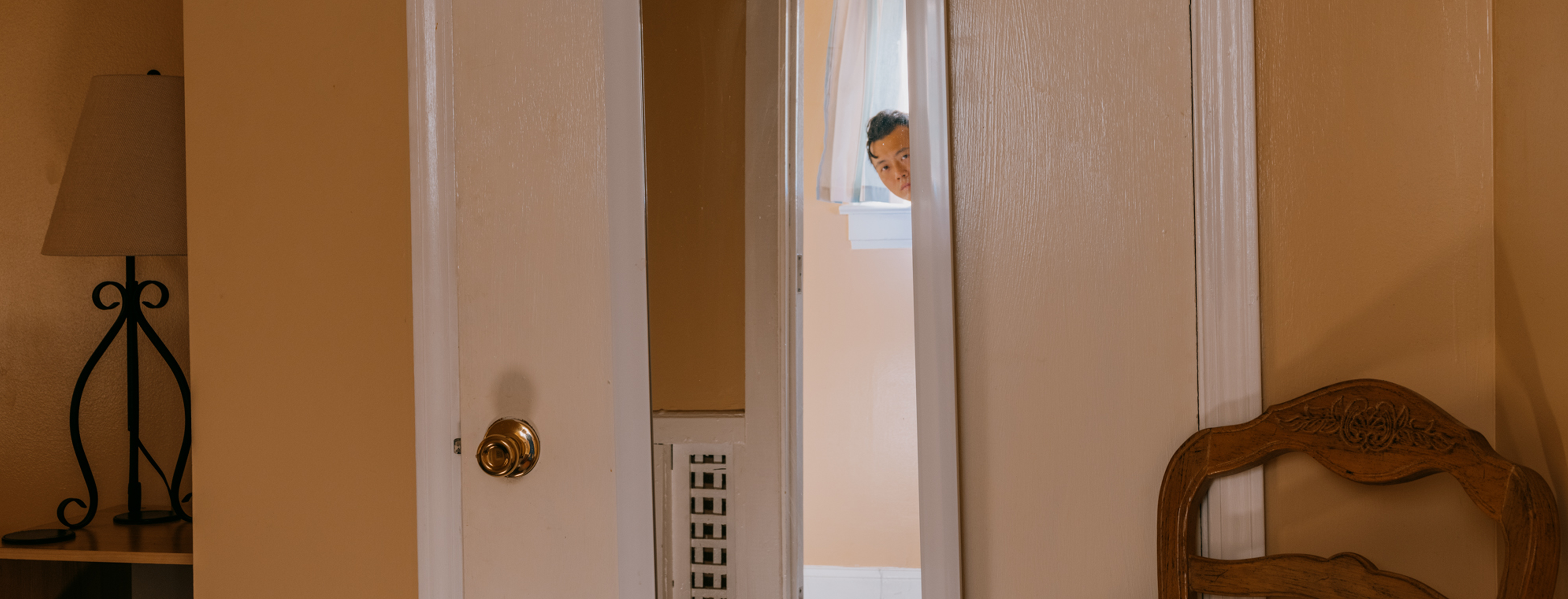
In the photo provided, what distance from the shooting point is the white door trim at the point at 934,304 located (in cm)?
96

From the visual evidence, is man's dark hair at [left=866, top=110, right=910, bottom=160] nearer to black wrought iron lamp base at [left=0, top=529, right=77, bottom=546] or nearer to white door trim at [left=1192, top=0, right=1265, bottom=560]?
white door trim at [left=1192, top=0, right=1265, bottom=560]

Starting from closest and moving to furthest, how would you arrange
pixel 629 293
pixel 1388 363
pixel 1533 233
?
pixel 1533 233 → pixel 1388 363 → pixel 629 293

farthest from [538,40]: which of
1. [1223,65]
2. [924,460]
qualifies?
[1223,65]

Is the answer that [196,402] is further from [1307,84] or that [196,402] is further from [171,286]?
[1307,84]

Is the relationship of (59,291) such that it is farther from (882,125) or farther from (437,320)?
(882,125)

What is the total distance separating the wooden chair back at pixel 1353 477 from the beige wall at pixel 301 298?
0.91 metres

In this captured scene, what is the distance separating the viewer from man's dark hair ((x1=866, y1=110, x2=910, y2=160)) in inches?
38.2

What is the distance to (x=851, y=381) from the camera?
0.93 meters

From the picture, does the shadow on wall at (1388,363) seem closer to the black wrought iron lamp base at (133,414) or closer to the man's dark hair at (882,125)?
the man's dark hair at (882,125)

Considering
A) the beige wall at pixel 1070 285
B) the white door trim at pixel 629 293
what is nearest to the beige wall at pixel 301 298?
the white door trim at pixel 629 293

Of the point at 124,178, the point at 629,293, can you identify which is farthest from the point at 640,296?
the point at 124,178

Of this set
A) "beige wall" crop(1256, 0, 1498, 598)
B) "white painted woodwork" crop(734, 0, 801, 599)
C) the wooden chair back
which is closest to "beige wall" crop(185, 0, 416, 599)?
"white painted woodwork" crop(734, 0, 801, 599)

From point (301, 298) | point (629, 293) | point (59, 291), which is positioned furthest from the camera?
point (59, 291)

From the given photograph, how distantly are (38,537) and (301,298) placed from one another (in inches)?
25.5
